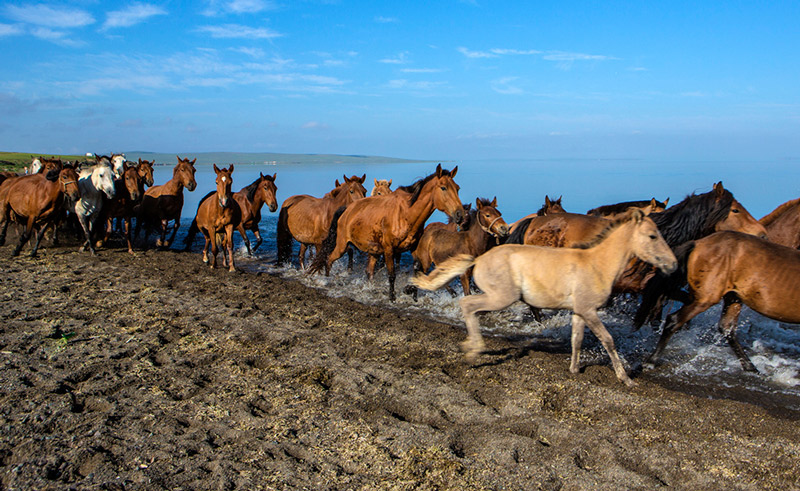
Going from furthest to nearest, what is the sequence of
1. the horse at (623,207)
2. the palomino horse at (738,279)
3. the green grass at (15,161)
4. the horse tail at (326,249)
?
1. the green grass at (15,161)
2. the horse tail at (326,249)
3. the horse at (623,207)
4. the palomino horse at (738,279)

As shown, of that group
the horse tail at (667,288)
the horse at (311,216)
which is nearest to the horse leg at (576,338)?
the horse tail at (667,288)

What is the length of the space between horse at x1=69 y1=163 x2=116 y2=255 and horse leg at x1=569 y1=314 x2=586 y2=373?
37.4 ft

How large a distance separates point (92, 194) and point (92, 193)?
1.1 inches

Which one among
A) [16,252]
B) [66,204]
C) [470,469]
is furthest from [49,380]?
[66,204]

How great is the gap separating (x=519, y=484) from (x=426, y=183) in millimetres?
6335

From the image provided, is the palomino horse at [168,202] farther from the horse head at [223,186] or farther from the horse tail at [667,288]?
the horse tail at [667,288]

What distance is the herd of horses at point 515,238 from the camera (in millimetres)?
5504

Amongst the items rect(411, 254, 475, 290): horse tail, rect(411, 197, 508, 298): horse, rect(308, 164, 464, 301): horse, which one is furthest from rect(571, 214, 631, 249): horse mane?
rect(308, 164, 464, 301): horse

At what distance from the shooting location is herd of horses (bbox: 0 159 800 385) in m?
5.50

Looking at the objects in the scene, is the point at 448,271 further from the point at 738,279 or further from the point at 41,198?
the point at 41,198

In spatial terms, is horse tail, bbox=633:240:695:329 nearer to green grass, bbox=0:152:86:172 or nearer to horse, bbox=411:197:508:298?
horse, bbox=411:197:508:298

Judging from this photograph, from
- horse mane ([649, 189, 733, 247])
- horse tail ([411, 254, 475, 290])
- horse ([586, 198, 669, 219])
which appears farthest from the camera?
horse ([586, 198, 669, 219])

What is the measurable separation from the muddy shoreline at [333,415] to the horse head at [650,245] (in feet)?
4.40

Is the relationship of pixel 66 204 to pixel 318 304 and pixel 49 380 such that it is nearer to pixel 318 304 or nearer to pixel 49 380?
pixel 318 304
